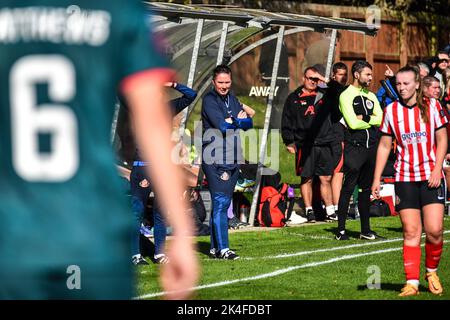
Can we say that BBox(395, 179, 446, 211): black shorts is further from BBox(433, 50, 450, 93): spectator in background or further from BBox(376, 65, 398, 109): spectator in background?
BBox(433, 50, 450, 93): spectator in background

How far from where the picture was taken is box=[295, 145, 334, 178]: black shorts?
1677cm

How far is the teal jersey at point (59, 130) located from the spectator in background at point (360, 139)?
35.5 feet

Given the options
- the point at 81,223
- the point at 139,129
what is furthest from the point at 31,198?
the point at 139,129

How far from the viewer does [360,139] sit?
A: 1489cm

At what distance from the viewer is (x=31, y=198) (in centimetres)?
390

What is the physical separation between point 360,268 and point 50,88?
8.33 metres

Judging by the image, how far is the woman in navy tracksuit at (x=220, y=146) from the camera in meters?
13.0

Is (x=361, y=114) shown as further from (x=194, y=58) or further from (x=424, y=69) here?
(x=424, y=69)

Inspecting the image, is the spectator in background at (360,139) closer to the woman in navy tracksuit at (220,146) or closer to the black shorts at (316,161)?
the black shorts at (316,161)

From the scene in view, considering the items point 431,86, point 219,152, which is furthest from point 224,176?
point 431,86

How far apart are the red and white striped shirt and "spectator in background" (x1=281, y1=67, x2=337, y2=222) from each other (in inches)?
251

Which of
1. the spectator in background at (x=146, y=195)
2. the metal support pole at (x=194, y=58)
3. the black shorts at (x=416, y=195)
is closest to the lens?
the black shorts at (x=416, y=195)

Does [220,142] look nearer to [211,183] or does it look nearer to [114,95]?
[211,183]

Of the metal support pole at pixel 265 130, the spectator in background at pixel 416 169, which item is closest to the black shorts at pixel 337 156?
the metal support pole at pixel 265 130
